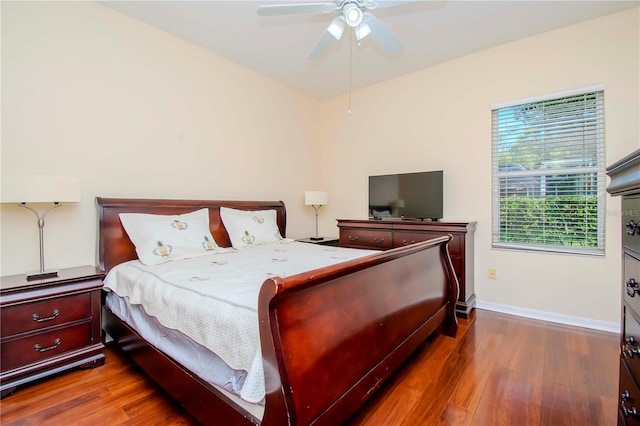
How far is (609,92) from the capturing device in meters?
2.64

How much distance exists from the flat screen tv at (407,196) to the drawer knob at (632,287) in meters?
2.45

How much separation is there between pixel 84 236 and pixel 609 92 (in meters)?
4.64

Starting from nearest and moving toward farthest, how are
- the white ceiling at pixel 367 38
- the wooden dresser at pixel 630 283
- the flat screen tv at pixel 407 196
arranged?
the wooden dresser at pixel 630 283 < the white ceiling at pixel 367 38 < the flat screen tv at pixel 407 196

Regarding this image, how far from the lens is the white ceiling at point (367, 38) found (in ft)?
8.23

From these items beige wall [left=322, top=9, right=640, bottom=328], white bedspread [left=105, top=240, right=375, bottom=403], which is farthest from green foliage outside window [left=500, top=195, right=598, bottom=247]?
white bedspread [left=105, top=240, right=375, bottom=403]

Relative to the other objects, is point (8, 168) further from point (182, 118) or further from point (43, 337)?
point (182, 118)

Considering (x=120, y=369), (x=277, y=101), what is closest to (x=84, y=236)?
(x=120, y=369)

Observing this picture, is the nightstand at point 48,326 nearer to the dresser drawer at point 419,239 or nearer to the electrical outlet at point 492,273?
the dresser drawer at point 419,239

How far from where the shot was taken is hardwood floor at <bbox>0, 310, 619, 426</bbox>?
5.18 feet

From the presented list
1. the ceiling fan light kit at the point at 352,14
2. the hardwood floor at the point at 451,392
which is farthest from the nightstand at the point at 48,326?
the ceiling fan light kit at the point at 352,14

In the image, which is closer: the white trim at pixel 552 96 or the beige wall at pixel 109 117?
the beige wall at pixel 109 117

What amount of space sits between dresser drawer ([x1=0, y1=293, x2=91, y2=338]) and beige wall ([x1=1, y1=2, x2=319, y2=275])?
1.58 ft

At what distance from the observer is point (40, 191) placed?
1.95 meters

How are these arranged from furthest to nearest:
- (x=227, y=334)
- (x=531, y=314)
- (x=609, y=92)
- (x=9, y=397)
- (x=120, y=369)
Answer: (x=531, y=314) < (x=609, y=92) < (x=120, y=369) < (x=9, y=397) < (x=227, y=334)
